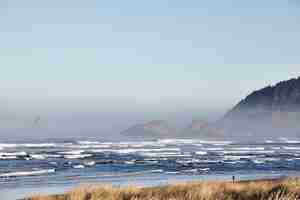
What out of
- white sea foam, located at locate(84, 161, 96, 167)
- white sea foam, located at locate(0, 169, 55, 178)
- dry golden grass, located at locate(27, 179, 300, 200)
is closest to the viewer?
dry golden grass, located at locate(27, 179, 300, 200)

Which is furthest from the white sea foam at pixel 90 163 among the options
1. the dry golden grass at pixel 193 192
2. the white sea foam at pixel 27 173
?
the dry golden grass at pixel 193 192

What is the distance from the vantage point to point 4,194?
30.0 m

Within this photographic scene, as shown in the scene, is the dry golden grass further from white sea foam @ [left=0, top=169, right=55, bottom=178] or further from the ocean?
white sea foam @ [left=0, top=169, right=55, bottom=178]

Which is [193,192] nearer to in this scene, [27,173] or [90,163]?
[27,173]

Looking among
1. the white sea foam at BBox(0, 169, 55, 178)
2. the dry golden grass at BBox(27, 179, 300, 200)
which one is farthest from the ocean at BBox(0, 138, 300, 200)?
the dry golden grass at BBox(27, 179, 300, 200)

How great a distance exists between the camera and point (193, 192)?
21.2 metres

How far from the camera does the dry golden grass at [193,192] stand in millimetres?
20000

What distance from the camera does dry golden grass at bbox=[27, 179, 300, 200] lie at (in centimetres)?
2000

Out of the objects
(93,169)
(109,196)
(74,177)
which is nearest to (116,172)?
Answer: (93,169)

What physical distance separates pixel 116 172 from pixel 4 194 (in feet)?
50.2

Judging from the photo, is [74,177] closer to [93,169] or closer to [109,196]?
[93,169]

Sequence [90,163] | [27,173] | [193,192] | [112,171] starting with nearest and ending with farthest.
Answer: [193,192]
[27,173]
[112,171]
[90,163]

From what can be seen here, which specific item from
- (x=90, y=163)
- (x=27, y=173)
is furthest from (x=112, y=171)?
(x=90, y=163)

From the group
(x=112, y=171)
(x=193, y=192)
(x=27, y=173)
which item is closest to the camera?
(x=193, y=192)
